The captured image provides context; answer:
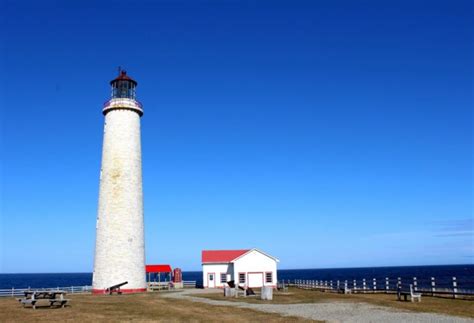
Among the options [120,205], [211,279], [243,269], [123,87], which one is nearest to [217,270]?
[211,279]

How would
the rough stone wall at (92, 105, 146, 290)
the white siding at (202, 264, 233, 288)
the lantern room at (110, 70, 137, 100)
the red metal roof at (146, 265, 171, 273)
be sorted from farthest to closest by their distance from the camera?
the red metal roof at (146, 265, 171, 273), the white siding at (202, 264, 233, 288), the lantern room at (110, 70, 137, 100), the rough stone wall at (92, 105, 146, 290)

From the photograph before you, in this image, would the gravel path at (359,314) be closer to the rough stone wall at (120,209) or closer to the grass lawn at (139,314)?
the grass lawn at (139,314)

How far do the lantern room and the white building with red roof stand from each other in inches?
682

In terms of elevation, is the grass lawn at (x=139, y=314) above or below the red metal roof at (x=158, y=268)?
below

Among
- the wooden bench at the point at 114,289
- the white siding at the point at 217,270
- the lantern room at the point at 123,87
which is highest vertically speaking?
the lantern room at the point at 123,87

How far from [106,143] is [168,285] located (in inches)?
651

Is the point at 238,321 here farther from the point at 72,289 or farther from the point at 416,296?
the point at 72,289

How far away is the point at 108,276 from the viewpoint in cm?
3288

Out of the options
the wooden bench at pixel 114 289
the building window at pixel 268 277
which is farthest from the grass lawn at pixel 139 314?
the building window at pixel 268 277

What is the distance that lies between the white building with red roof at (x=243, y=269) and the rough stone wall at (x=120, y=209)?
9821 mm

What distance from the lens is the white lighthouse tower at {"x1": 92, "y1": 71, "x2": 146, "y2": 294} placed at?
33000 millimetres

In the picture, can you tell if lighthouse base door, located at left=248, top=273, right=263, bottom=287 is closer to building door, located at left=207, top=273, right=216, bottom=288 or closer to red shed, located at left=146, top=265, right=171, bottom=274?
building door, located at left=207, top=273, right=216, bottom=288

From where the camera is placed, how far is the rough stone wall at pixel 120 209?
3297 centimetres

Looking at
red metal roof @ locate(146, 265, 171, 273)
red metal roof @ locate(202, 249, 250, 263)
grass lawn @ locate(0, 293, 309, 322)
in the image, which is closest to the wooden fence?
red metal roof @ locate(202, 249, 250, 263)
